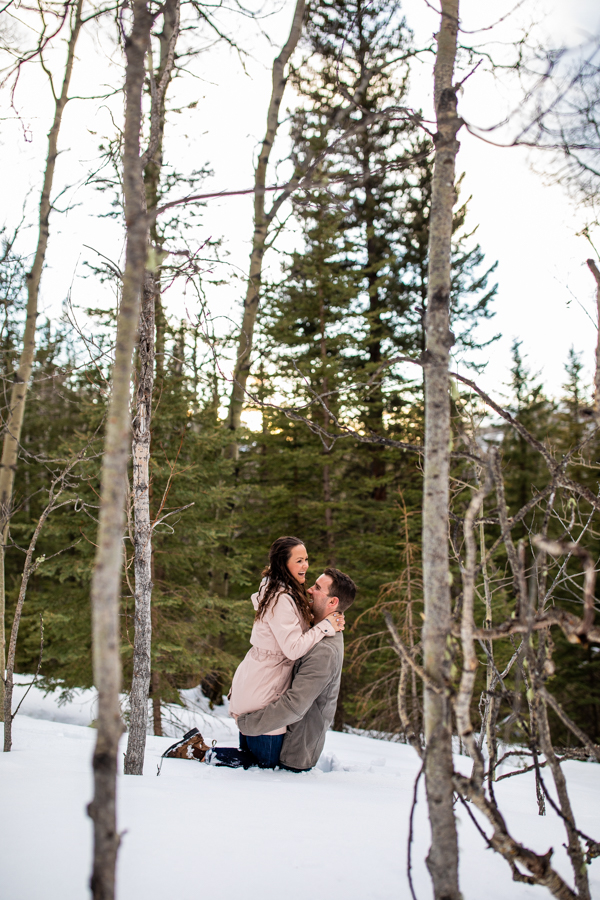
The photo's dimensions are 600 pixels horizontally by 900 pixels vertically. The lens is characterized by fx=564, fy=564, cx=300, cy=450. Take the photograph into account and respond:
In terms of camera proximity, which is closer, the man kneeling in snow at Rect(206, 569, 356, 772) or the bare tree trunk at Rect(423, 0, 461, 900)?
the bare tree trunk at Rect(423, 0, 461, 900)

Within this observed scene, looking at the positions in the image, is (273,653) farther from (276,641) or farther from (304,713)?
(304,713)

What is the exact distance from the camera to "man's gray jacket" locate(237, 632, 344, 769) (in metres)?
2.92

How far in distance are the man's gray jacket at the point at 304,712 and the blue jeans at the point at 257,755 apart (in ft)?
0.13

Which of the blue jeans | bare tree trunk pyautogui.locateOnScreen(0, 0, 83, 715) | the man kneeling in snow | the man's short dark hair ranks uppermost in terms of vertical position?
bare tree trunk pyautogui.locateOnScreen(0, 0, 83, 715)

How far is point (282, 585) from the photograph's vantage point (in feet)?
10.2

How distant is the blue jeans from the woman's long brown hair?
2.02 feet

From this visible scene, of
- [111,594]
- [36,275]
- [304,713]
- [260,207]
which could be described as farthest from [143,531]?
[260,207]

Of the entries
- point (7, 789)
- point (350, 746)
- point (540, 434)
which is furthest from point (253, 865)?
point (540, 434)

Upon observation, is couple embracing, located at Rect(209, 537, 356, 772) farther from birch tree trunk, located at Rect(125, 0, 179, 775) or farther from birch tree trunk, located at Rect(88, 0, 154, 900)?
birch tree trunk, located at Rect(88, 0, 154, 900)

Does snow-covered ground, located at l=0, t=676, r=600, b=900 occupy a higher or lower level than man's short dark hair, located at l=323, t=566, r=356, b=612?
lower

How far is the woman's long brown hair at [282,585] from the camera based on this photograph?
3.09 m

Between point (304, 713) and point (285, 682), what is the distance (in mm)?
198

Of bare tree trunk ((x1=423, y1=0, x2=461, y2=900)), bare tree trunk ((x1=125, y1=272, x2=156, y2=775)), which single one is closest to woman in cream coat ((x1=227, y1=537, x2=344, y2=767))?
bare tree trunk ((x1=125, y1=272, x2=156, y2=775))

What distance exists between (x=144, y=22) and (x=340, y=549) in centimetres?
816
